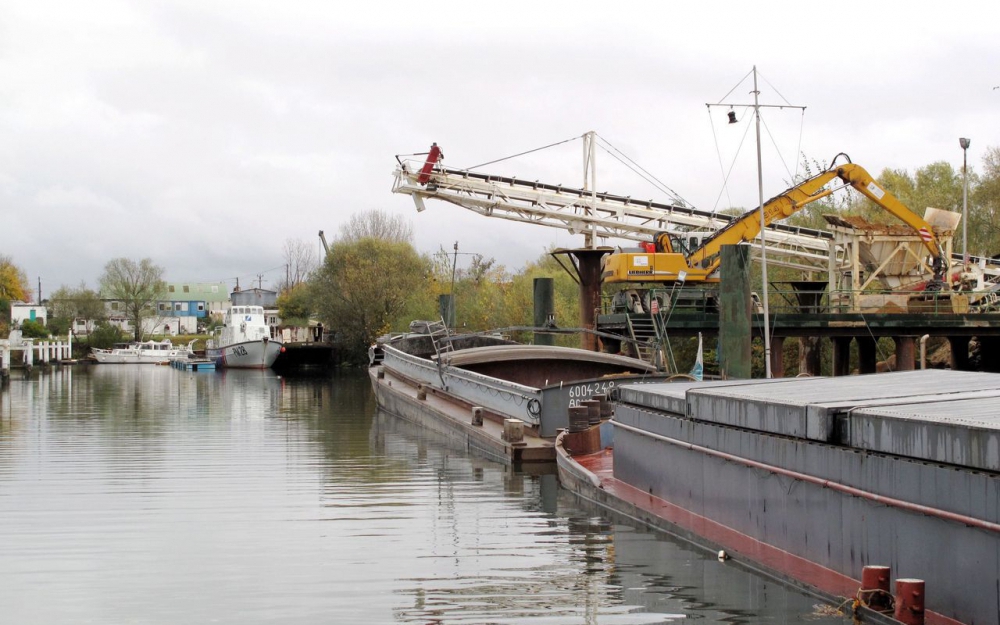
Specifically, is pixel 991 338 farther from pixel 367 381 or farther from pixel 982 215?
pixel 367 381

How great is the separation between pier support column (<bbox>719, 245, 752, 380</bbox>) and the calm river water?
5.14m

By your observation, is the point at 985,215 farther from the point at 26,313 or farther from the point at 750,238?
the point at 26,313

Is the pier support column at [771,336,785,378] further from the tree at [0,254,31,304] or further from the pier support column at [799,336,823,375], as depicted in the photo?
the tree at [0,254,31,304]

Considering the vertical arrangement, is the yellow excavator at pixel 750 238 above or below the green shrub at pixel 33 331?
above

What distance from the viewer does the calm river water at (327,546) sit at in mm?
9086

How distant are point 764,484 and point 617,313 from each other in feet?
55.9

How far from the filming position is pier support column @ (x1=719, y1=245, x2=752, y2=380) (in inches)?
787

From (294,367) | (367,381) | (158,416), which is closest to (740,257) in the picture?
(158,416)

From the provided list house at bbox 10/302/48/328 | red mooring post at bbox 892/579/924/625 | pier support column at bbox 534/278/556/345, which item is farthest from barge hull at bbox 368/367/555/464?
house at bbox 10/302/48/328

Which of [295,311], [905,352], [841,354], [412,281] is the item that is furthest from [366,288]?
[905,352]

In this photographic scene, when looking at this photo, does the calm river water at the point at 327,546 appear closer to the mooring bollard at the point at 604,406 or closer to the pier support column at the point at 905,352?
the mooring bollard at the point at 604,406

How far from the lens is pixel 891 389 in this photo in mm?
9508

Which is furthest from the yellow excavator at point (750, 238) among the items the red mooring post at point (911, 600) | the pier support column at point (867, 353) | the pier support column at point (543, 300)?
the red mooring post at point (911, 600)

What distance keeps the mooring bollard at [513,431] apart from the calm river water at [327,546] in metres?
0.61
